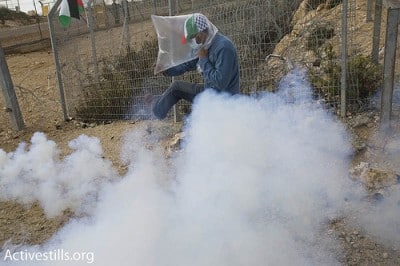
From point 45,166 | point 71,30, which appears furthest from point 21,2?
point 45,166

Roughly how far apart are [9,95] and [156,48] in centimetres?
248

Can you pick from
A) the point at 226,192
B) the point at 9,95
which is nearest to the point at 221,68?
the point at 226,192

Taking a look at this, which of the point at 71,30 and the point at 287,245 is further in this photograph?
the point at 71,30

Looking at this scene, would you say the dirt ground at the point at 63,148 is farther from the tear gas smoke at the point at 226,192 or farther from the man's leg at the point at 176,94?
the man's leg at the point at 176,94

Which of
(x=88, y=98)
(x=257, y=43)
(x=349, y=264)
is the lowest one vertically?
(x=349, y=264)

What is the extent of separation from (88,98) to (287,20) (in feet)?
10.8

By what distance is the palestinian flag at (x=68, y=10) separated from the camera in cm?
651

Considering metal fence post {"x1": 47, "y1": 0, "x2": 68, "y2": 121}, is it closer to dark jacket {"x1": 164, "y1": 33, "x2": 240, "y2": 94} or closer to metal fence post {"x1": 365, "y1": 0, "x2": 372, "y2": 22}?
dark jacket {"x1": 164, "y1": 33, "x2": 240, "y2": 94}

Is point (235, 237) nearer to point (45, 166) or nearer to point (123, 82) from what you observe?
point (45, 166)

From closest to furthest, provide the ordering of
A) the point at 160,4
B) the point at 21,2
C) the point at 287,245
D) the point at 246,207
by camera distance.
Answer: the point at 287,245 < the point at 246,207 < the point at 160,4 < the point at 21,2

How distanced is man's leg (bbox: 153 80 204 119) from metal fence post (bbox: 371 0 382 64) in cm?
232

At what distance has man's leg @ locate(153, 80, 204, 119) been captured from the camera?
15.3ft

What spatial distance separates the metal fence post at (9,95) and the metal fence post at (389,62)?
204 inches

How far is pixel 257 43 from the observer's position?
17.9ft
